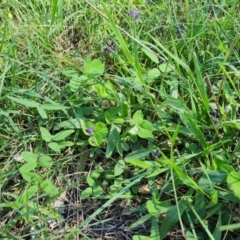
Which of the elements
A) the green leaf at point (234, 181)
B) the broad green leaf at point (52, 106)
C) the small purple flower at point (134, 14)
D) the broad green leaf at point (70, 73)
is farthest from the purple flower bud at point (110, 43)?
the green leaf at point (234, 181)

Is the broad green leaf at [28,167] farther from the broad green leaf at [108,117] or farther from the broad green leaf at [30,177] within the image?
the broad green leaf at [108,117]

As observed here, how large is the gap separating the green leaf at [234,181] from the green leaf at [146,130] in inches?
12.2

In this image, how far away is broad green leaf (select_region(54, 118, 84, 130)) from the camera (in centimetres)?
166

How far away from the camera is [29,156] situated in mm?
1587

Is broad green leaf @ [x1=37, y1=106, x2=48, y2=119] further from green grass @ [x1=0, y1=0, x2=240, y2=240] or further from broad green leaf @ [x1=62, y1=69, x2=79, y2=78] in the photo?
broad green leaf @ [x1=62, y1=69, x2=79, y2=78]

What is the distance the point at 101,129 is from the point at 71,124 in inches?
4.8

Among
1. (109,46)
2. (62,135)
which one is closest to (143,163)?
(62,135)

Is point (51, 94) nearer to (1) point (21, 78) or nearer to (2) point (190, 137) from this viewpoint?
(1) point (21, 78)

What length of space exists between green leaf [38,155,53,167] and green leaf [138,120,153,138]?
0.30 meters

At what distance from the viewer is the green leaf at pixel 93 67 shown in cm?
171

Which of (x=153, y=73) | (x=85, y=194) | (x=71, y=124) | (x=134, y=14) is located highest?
(x=134, y=14)

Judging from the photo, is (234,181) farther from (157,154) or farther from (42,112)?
(42,112)

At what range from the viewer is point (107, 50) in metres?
1.91

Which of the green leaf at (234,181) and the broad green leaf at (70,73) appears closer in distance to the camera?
the green leaf at (234,181)
